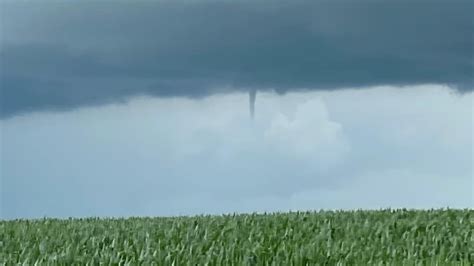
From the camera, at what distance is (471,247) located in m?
13.1

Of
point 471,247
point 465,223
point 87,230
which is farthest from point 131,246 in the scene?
point 465,223

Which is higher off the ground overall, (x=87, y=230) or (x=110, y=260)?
(x=87, y=230)

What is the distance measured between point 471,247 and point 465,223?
319 centimetres

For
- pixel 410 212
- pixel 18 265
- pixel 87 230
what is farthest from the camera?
pixel 410 212

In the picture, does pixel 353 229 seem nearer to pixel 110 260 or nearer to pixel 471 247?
pixel 471 247

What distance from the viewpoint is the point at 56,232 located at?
1530cm

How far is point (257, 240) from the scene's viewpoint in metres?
13.2

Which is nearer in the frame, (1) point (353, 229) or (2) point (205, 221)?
(1) point (353, 229)

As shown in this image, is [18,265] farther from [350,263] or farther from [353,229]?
[353,229]

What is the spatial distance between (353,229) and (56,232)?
5893 mm

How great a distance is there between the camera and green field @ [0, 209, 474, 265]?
11.1m

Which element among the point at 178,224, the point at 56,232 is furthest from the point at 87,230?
the point at 178,224

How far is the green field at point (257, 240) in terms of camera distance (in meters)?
11.1

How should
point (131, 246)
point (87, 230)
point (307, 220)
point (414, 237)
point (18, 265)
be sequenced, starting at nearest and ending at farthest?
point (18, 265) < point (131, 246) < point (414, 237) < point (87, 230) < point (307, 220)
